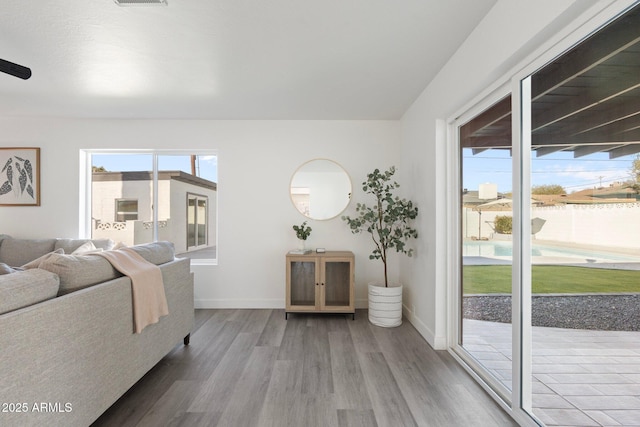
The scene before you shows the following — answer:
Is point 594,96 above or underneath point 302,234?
above

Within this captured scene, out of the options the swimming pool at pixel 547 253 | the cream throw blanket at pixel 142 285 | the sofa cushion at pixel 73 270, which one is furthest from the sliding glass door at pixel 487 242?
the sofa cushion at pixel 73 270

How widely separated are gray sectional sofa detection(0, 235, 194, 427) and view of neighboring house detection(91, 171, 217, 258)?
6.75ft

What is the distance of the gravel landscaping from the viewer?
1.20 meters

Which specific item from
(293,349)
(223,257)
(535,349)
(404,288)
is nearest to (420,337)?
(404,288)

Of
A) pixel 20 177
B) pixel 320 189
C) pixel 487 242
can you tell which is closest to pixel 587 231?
pixel 487 242

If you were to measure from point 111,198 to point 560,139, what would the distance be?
183 inches

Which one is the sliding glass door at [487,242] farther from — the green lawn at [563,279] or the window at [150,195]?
the window at [150,195]

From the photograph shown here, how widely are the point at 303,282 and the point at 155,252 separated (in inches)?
63.7

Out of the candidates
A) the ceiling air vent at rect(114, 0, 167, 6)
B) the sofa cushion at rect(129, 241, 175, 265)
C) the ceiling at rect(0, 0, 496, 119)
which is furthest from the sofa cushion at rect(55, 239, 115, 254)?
the ceiling air vent at rect(114, 0, 167, 6)

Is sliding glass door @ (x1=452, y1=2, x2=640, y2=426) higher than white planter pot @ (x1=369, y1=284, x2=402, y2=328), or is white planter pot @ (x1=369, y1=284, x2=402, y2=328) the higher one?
sliding glass door @ (x1=452, y1=2, x2=640, y2=426)

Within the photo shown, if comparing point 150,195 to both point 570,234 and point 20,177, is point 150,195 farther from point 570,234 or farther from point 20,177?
point 570,234

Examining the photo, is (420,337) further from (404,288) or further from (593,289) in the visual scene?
(593,289)

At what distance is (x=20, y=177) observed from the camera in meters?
3.86

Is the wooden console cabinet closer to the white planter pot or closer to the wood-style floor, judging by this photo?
the white planter pot
